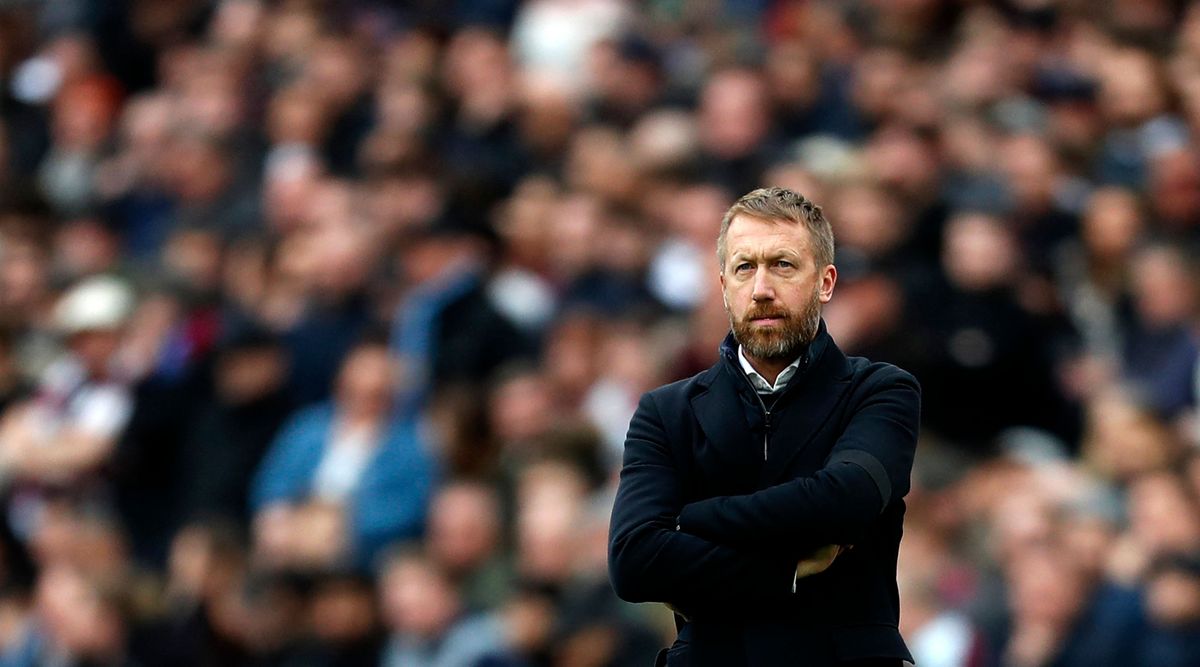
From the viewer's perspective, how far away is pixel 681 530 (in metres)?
3.93

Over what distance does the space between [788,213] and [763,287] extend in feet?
0.49

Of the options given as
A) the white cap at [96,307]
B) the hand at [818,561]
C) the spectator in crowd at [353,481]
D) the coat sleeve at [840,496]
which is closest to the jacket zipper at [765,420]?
the coat sleeve at [840,496]

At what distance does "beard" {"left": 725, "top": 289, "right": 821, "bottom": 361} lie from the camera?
12.7 feet

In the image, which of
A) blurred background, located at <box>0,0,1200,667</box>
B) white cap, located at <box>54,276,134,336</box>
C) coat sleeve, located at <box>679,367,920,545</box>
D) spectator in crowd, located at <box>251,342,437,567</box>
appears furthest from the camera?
white cap, located at <box>54,276,134,336</box>

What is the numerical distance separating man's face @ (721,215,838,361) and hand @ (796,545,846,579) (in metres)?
0.36

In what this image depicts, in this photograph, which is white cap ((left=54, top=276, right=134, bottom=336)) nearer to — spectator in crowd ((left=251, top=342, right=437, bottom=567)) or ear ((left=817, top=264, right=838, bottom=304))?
spectator in crowd ((left=251, top=342, right=437, bottom=567))

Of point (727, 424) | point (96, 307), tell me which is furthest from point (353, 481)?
point (727, 424)

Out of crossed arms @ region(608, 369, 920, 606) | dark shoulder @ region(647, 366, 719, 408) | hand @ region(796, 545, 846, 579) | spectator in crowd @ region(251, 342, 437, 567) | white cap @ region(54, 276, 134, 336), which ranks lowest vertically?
hand @ region(796, 545, 846, 579)

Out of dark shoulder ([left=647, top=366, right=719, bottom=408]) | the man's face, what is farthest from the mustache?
dark shoulder ([left=647, top=366, right=719, bottom=408])

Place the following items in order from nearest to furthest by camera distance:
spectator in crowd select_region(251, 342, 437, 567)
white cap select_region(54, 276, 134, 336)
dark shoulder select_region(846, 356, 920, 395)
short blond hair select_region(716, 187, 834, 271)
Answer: short blond hair select_region(716, 187, 834, 271) < dark shoulder select_region(846, 356, 920, 395) < spectator in crowd select_region(251, 342, 437, 567) < white cap select_region(54, 276, 134, 336)

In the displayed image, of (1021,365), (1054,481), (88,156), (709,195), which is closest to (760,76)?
(709,195)

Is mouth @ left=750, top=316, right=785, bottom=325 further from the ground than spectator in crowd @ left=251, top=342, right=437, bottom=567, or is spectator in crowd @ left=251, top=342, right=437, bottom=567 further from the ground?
spectator in crowd @ left=251, top=342, right=437, bottom=567

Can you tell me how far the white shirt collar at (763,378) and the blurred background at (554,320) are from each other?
4215mm

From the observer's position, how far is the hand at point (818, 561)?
12.6ft
